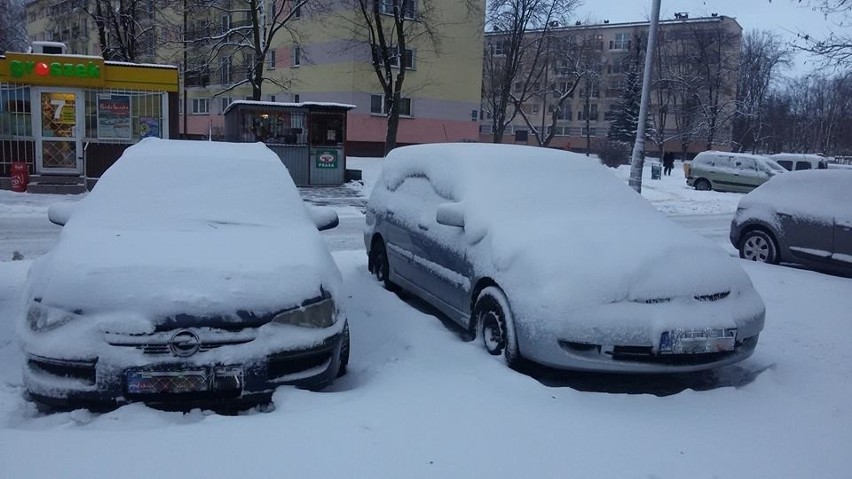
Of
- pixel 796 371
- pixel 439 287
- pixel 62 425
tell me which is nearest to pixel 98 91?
pixel 439 287

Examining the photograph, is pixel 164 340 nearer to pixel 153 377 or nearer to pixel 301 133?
pixel 153 377

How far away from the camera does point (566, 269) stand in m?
4.46

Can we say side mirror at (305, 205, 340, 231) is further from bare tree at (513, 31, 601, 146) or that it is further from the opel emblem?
bare tree at (513, 31, 601, 146)

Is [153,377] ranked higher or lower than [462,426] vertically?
higher

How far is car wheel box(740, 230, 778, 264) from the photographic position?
982cm

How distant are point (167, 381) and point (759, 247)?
29.8 ft

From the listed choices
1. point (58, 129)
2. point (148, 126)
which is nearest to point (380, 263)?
point (148, 126)

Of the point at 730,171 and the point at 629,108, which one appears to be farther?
the point at 629,108

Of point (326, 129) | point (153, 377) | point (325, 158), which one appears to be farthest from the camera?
point (325, 158)

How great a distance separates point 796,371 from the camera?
4988 millimetres

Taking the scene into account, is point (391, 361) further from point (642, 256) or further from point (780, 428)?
point (780, 428)

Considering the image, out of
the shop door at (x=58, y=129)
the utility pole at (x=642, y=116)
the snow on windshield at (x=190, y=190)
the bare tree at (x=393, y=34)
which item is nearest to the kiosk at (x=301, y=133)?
the shop door at (x=58, y=129)

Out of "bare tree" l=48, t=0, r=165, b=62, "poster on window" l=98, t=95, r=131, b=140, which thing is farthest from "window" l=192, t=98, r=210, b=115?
"poster on window" l=98, t=95, r=131, b=140

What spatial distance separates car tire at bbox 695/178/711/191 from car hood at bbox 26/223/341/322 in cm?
2797
